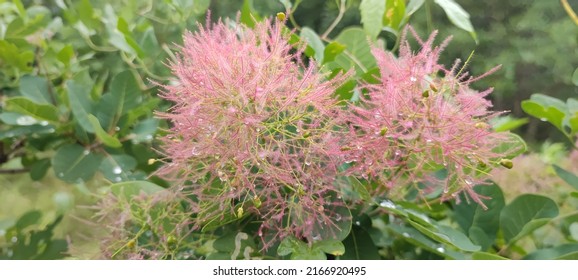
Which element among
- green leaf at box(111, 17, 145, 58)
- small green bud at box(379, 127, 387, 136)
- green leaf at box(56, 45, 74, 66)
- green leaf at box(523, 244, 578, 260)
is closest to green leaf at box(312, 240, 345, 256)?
small green bud at box(379, 127, 387, 136)

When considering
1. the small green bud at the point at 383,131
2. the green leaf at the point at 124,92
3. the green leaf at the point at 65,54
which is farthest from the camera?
the green leaf at the point at 65,54

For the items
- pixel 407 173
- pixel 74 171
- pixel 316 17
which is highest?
pixel 407 173

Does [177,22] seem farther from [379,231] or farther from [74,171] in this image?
[379,231]

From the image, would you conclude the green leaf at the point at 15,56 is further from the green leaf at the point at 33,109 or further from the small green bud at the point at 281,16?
the small green bud at the point at 281,16

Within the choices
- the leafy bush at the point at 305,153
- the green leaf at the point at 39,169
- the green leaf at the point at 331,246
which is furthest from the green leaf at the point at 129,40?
the green leaf at the point at 331,246

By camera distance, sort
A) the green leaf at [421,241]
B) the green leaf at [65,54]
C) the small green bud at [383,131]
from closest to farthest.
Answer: the small green bud at [383,131], the green leaf at [421,241], the green leaf at [65,54]

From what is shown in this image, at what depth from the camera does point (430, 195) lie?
0.63 metres

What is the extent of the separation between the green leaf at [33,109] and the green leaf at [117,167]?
8 centimetres

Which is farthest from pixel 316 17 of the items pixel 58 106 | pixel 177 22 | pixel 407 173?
pixel 407 173

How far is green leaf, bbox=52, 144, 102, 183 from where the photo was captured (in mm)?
690

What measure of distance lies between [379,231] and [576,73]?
0.26 metres

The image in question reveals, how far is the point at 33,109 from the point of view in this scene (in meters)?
0.68

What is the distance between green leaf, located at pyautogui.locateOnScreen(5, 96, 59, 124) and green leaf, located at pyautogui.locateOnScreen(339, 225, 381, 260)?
36 centimetres

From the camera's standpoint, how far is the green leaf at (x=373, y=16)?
650mm
